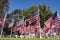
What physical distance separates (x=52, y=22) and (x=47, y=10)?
38939 mm

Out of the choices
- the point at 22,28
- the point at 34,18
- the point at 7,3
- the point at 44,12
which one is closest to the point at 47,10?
the point at 44,12

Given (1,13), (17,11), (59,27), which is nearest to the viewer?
(59,27)

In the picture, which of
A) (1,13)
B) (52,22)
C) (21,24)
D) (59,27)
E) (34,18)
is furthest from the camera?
(1,13)

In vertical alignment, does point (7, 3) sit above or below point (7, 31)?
above

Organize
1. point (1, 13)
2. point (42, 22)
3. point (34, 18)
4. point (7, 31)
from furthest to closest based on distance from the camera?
point (7, 31) < point (42, 22) < point (1, 13) < point (34, 18)

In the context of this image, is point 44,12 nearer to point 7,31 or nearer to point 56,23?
point 7,31

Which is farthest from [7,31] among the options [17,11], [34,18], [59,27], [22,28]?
[59,27]

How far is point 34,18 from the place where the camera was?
41875mm

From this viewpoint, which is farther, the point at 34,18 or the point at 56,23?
the point at 34,18

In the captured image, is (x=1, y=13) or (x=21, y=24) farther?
(x=1, y=13)

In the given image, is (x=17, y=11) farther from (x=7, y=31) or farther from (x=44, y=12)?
(x=44, y=12)

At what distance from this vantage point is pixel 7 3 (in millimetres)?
65188

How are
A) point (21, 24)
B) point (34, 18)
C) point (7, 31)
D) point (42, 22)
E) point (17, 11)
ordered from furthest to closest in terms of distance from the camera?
point (17, 11) → point (7, 31) → point (42, 22) → point (21, 24) → point (34, 18)

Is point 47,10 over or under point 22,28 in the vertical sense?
over
